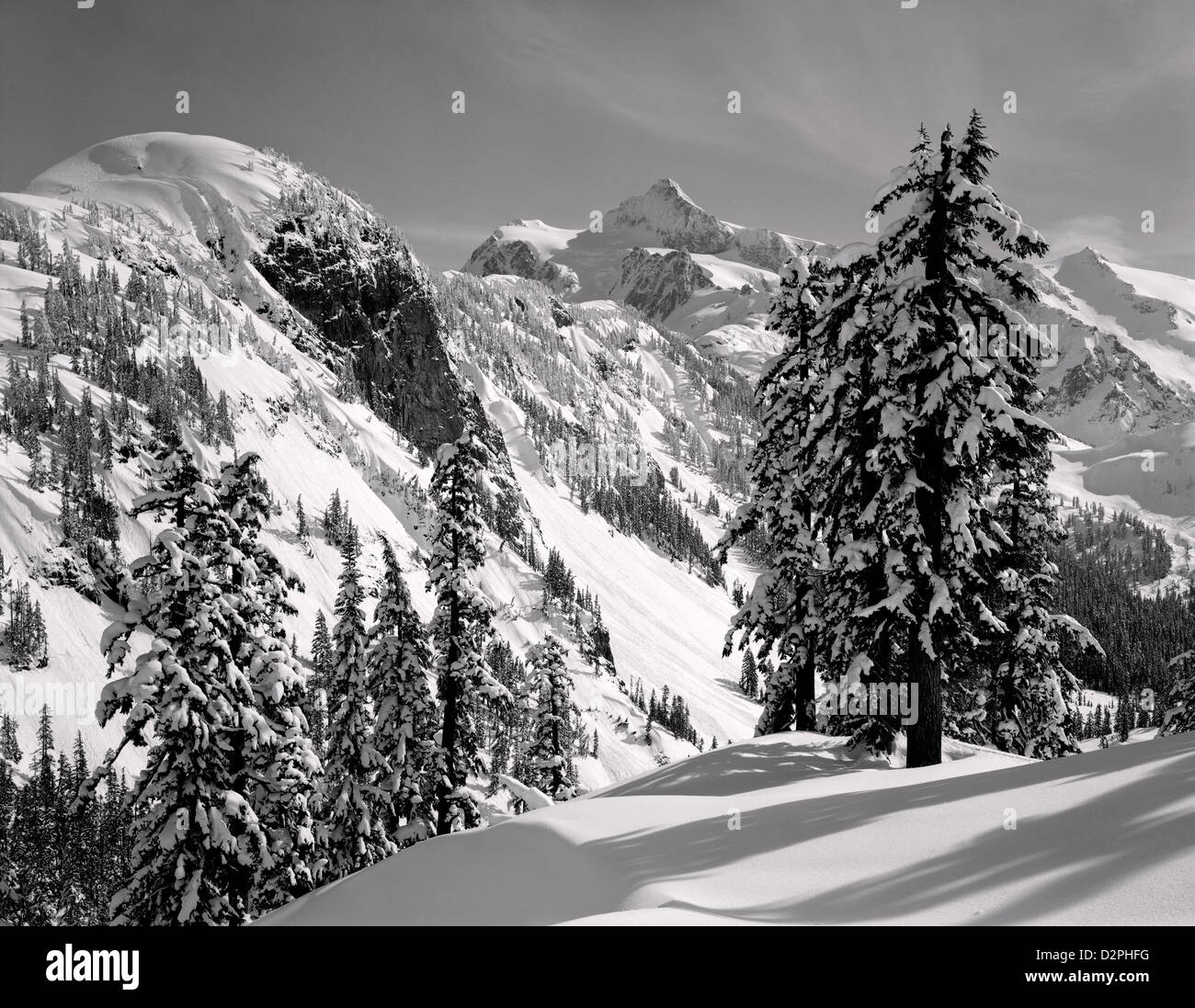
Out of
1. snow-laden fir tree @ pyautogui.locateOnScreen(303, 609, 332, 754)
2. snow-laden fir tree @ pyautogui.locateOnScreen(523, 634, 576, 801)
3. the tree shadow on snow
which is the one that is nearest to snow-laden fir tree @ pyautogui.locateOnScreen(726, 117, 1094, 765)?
the tree shadow on snow

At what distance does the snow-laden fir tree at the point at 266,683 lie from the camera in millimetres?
14203

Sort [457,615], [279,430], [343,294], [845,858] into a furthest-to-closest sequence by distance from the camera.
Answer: [343,294]
[279,430]
[457,615]
[845,858]

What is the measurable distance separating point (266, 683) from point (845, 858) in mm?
12878

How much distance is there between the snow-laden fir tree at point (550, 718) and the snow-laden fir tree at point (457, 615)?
9377 millimetres

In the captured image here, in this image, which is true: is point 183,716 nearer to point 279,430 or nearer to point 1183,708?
point 1183,708

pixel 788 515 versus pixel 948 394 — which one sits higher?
pixel 948 394

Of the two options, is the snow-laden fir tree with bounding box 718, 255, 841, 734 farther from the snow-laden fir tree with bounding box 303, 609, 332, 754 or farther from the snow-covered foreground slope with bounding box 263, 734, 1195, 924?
the snow-laden fir tree with bounding box 303, 609, 332, 754

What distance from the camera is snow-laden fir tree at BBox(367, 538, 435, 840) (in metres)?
20.9

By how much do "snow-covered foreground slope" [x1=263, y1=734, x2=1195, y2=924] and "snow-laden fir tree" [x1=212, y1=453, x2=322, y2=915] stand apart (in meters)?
5.29

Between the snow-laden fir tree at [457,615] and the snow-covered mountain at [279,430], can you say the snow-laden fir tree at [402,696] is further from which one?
the snow-covered mountain at [279,430]

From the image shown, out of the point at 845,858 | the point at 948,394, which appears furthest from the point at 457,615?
the point at 845,858

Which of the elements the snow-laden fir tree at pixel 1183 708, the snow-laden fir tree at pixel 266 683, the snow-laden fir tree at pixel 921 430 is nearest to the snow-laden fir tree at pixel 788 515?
the snow-laden fir tree at pixel 921 430

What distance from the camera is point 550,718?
96.7 ft
